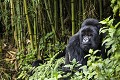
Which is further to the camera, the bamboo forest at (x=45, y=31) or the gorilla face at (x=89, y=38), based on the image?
the bamboo forest at (x=45, y=31)

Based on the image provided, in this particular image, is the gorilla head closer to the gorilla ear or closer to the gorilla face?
the gorilla face

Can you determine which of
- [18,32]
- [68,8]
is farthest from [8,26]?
[68,8]

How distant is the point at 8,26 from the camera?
704 cm

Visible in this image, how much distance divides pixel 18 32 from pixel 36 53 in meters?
0.80

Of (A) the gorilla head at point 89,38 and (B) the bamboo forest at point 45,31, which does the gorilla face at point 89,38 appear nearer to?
(A) the gorilla head at point 89,38

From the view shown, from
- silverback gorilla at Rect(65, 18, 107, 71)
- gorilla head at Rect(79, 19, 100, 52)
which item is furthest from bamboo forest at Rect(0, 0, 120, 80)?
gorilla head at Rect(79, 19, 100, 52)

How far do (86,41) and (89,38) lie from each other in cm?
6

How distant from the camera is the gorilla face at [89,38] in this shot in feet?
12.3

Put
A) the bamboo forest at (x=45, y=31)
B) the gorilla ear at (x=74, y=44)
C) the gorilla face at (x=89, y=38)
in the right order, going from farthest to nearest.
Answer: the bamboo forest at (x=45, y=31), the gorilla ear at (x=74, y=44), the gorilla face at (x=89, y=38)

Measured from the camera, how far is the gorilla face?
12.3 feet

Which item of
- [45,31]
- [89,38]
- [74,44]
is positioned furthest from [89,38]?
[45,31]

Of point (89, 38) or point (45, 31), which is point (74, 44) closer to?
point (89, 38)

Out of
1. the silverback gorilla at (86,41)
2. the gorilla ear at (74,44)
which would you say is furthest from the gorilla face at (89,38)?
the gorilla ear at (74,44)

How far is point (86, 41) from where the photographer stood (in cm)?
376
